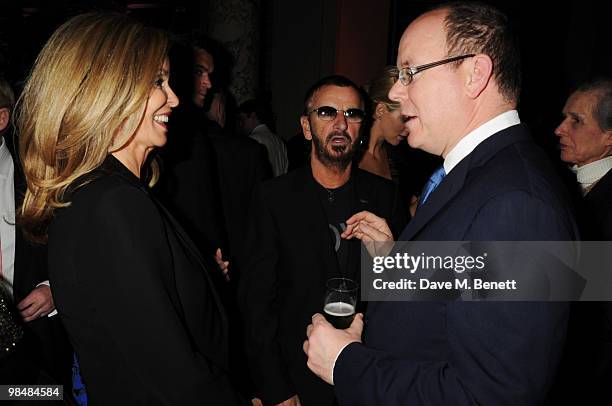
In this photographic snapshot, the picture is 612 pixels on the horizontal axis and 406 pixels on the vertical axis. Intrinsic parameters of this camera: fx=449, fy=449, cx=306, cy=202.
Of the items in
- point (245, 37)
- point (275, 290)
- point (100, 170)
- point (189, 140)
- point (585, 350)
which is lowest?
point (585, 350)

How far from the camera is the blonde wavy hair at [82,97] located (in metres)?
1.39

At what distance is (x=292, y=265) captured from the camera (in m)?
2.38

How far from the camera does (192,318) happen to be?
1.44 meters

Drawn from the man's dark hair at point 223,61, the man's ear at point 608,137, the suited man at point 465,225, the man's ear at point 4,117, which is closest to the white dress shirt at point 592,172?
the man's ear at point 608,137

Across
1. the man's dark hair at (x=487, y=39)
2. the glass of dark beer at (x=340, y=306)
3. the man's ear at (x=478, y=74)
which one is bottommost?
the glass of dark beer at (x=340, y=306)

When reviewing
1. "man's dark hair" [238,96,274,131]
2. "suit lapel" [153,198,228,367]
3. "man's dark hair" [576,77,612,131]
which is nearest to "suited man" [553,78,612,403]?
"man's dark hair" [576,77,612,131]

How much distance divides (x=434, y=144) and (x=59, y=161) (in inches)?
48.8

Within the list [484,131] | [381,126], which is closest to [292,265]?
[484,131]

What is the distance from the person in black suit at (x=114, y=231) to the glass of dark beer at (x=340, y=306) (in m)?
0.41

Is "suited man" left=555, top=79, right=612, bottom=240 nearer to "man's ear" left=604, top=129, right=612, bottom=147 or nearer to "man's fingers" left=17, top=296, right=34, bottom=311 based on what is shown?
"man's ear" left=604, top=129, right=612, bottom=147

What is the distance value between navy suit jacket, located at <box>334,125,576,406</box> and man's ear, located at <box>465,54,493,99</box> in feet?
0.51

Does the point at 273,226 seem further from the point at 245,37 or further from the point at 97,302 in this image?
the point at 245,37

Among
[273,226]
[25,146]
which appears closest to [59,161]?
[25,146]

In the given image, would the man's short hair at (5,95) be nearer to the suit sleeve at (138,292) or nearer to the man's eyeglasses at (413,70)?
the suit sleeve at (138,292)
